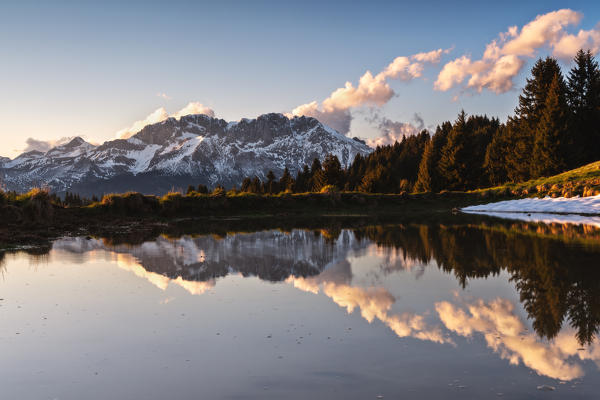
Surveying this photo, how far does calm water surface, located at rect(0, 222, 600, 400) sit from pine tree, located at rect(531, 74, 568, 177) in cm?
4042

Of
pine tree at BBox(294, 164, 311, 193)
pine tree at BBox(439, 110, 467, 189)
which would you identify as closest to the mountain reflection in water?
pine tree at BBox(439, 110, 467, 189)

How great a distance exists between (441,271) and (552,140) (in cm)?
4592

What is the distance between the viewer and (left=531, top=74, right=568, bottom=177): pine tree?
46.9 metres

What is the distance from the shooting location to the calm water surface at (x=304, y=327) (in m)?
4.48

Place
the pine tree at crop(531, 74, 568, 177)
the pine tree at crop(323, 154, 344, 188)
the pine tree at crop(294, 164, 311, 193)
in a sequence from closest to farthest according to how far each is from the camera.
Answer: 1. the pine tree at crop(531, 74, 568, 177)
2. the pine tree at crop(323, 154, 344, 188)
3. the pine tree at crop(294, 164, 311, 193)

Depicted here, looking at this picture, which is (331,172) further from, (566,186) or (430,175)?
(566,186)

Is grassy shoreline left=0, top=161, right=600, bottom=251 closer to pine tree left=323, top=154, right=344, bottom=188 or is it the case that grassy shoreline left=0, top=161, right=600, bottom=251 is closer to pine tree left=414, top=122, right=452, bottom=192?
pine tree left=414, top=122, right=452, bottom=192

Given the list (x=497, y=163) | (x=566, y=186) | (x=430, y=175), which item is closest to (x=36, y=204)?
(x=566, y=186)

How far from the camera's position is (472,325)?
616 centimetres

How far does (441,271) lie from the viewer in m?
10.2

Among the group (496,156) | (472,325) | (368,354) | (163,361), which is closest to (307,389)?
(368,354)

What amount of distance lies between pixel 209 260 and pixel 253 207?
78.0 feet

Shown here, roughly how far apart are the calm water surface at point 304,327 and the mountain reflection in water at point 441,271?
0.14 feet

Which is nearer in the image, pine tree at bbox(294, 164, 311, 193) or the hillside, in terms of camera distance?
the hillside
